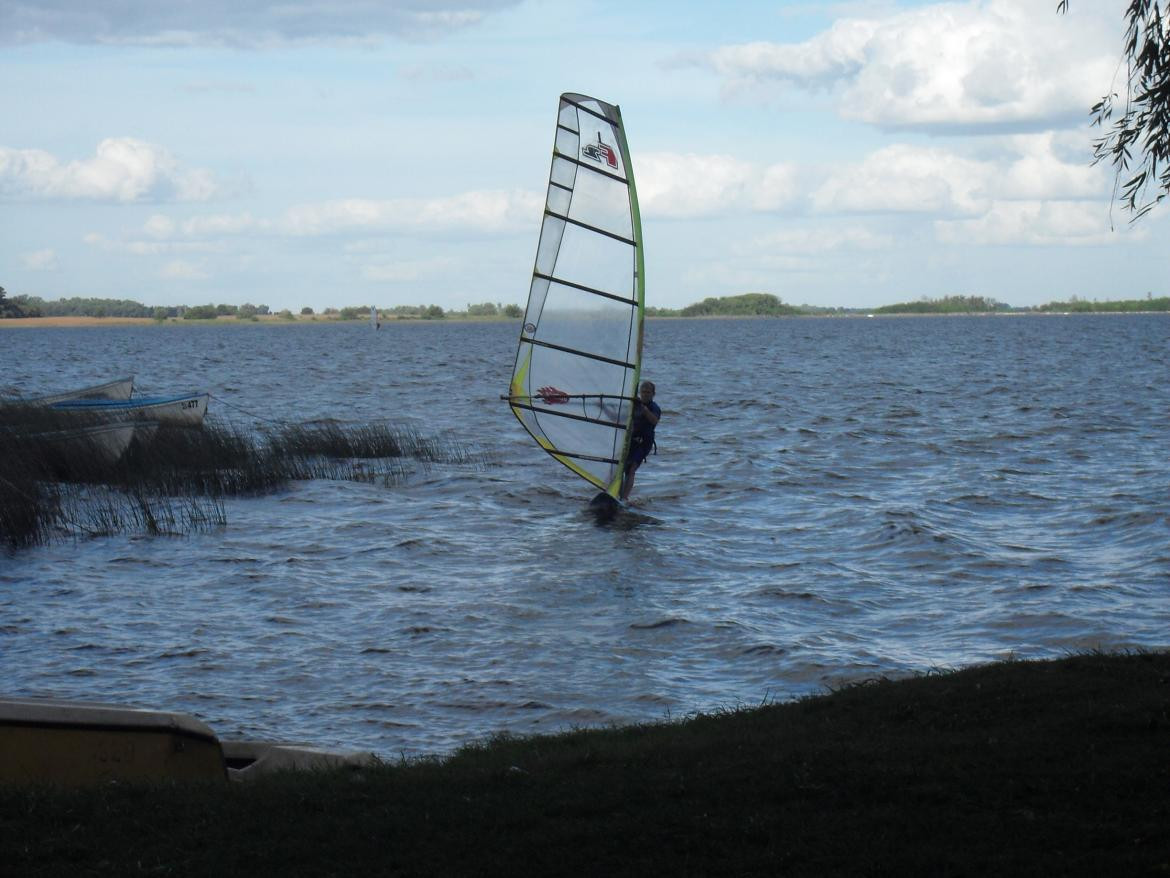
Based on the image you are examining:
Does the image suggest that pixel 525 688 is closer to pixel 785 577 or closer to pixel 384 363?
pixel 785 577

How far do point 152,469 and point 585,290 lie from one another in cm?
822

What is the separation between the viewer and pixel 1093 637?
1147 cm

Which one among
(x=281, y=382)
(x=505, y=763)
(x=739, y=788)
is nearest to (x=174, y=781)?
(x=505, y=763)

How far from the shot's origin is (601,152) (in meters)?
17.5

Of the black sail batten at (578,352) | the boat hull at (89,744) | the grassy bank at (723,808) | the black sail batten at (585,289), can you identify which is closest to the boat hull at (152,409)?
the black sail batten at (578,352)

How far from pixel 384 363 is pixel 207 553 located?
193ft

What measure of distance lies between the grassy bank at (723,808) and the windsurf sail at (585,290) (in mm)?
11208

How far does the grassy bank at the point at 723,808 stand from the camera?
487 centimetres

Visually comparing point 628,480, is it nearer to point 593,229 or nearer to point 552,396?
point 552,396

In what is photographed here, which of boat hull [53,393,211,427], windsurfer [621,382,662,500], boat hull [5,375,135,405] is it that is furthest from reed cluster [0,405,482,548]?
windsurfer [621,382,662,500]

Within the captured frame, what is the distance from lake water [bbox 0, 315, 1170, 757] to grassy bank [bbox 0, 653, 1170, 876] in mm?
3086

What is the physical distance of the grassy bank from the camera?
4867 millimetres

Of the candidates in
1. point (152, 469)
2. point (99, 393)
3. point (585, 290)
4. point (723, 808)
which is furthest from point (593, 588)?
point (99, 393)

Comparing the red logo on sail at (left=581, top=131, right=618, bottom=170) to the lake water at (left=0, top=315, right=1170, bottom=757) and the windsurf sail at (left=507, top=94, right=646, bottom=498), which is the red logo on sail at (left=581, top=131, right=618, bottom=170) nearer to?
the windsurf sail at (left=507, top=94, right=646, bottom=498)
